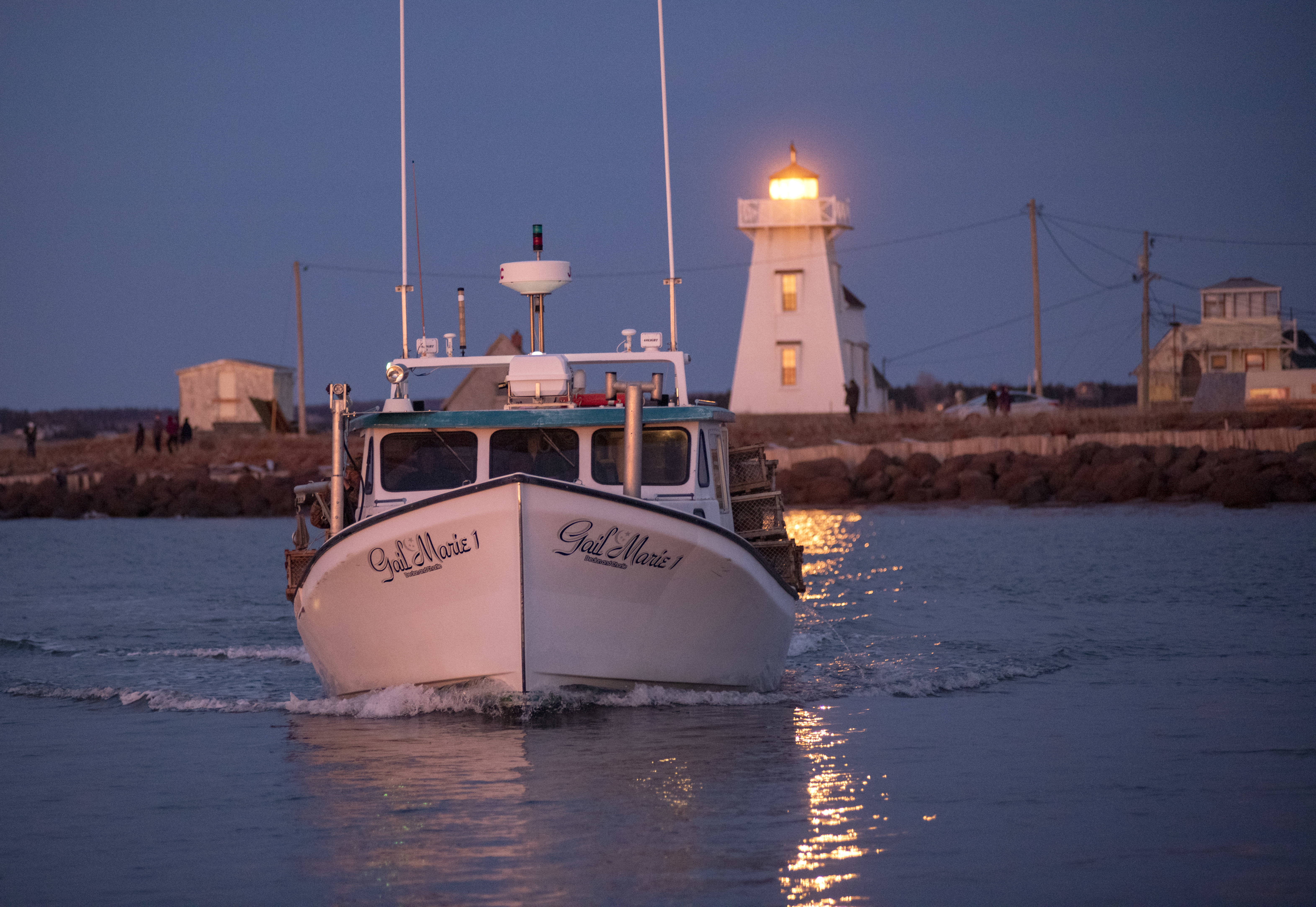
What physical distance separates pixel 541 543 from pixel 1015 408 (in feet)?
158

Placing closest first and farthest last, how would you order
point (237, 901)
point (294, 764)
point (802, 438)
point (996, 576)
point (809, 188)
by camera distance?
1. point (237, 901)
2. point (294, 764)
3. point (996, 576)
4. point (802, 438)
5. point (809, 188)

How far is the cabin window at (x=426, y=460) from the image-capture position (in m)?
12.8

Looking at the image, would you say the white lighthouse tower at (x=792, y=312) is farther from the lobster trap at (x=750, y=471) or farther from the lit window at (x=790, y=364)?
the lobster trap at (x=750, y=471)

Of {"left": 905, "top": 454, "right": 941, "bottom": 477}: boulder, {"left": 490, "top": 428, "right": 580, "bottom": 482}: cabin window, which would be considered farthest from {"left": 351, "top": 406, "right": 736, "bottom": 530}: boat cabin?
{"left": 905, "top": 454, "right": 941, "bottom": 477}: boulder

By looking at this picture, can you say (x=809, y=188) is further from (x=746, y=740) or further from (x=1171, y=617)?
(x=746, y=740)

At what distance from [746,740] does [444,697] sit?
8.42 ft

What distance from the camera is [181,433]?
58.7 m

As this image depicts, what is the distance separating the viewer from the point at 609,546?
37.1ft

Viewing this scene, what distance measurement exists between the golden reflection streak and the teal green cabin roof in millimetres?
2908

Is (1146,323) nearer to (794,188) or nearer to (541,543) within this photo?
(794,188)

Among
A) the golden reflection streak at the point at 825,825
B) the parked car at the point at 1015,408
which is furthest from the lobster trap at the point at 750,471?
the parked car at the point at 1015,408

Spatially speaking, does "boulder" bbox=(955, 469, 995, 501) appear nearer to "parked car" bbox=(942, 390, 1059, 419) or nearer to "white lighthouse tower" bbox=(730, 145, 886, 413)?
"parked car" bbox=(942, 390, 1059, 419)

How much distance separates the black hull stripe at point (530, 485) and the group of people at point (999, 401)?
138 feet

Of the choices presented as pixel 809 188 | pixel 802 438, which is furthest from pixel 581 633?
pixel 809 188
